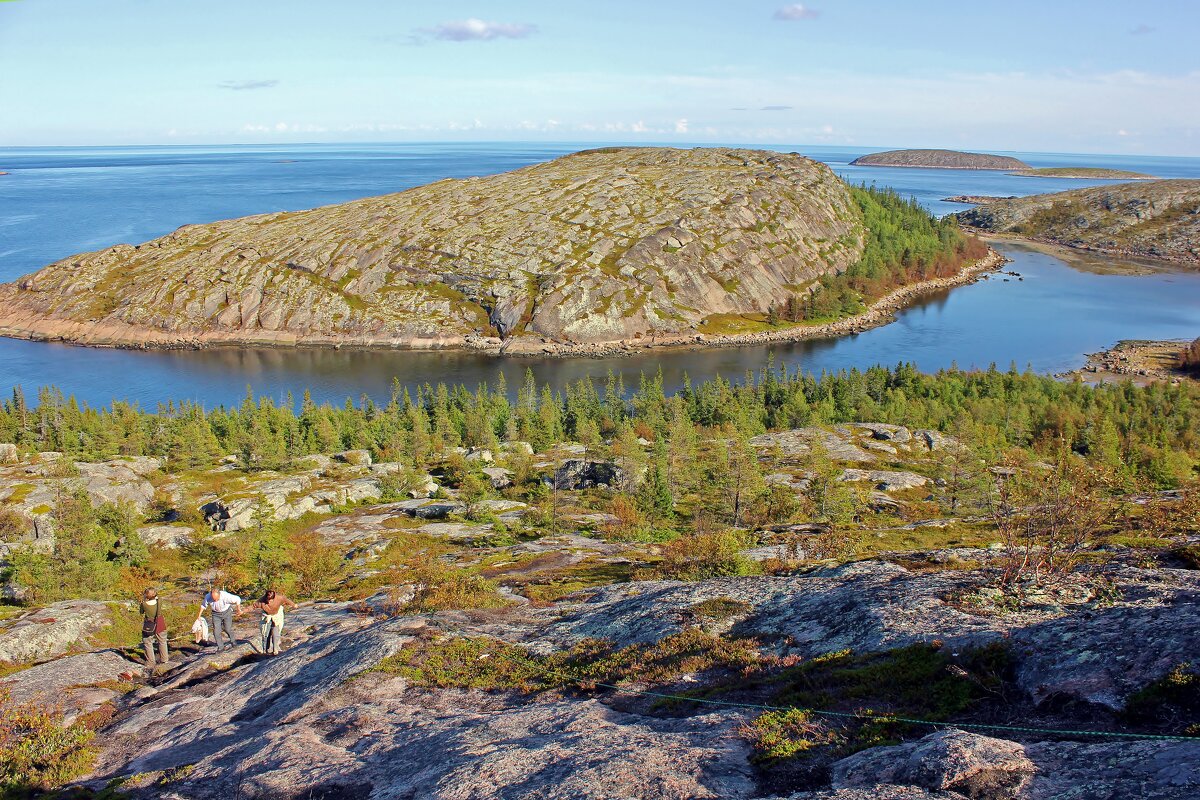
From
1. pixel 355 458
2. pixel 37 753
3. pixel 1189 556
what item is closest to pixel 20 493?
pixel 355 458

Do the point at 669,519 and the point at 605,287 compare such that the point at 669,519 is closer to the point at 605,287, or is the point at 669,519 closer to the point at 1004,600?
the point at 1004,600

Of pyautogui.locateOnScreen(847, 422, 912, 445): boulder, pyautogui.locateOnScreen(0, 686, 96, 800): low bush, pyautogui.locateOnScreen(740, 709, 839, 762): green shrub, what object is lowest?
pyautogui.locateOnScreen(847, 422, 912, 445): boulder

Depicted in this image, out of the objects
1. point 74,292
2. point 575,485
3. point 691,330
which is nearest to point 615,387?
point 691,330

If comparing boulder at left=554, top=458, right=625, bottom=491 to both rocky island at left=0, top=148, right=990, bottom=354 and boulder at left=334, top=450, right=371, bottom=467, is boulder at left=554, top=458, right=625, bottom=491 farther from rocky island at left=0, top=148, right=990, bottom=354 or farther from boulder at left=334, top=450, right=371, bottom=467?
rocky island at left=0, top=148, right=990, bottom=354

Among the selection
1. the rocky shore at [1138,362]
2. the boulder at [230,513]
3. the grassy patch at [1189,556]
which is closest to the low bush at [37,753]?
the grassy patch at [1189,556]

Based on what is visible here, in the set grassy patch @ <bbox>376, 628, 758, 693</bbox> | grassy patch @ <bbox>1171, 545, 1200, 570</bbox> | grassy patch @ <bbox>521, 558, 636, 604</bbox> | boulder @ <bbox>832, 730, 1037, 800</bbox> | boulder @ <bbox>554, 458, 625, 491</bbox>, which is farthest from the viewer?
boulder @ <bbox>554, 458, 625, 491</bbox>

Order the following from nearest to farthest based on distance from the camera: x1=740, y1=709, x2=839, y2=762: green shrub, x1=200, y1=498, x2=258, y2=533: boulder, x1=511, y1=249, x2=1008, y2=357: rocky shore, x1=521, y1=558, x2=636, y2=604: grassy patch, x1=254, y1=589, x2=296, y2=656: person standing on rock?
1. x1=740, y1=709, x2=839, y2=762: green shrub
2. x1=254, y1=589, x2=296, y2=656: person standing on rock
3. x1=521, y1=558, x2=636, y2=604: grassy patch
4. x1=200, y1=498, x2=258, y2=533: boulder
5. x1=511, y1=249, x2=1008, y2=357: rocky shore

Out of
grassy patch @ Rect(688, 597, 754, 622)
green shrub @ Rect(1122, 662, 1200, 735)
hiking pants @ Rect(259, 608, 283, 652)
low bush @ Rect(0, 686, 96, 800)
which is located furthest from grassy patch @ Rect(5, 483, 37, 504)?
green shrub @ Rect(1122, 662, 1200, 735)
